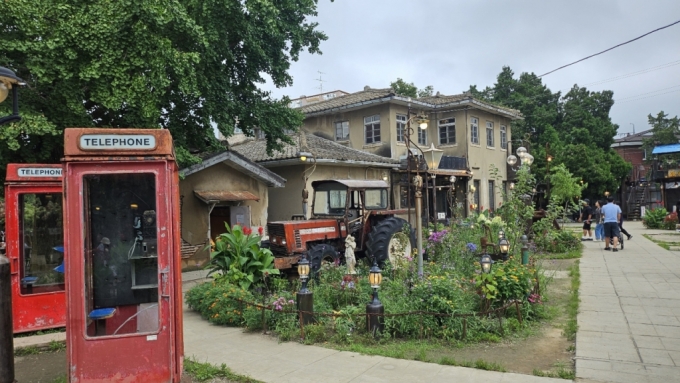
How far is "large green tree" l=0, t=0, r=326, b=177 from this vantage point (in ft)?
29.7

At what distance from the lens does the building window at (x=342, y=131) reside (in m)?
23.4

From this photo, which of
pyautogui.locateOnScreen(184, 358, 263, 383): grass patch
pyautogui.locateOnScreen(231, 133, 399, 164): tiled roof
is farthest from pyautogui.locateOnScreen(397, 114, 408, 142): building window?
pyautogui.locateOnScreen(184, 358, 263, 383): grass patch

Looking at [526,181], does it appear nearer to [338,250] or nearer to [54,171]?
[338,250]

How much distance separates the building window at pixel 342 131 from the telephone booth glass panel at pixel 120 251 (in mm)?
19067

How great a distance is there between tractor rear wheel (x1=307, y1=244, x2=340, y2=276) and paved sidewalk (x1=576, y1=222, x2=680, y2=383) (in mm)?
4789

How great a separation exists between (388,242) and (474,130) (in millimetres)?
16237

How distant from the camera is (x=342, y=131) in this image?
23.7 m

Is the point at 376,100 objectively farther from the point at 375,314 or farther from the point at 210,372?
the point at 210,372

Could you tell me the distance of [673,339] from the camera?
19.6ft

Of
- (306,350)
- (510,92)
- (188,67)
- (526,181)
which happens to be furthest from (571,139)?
(306,350)

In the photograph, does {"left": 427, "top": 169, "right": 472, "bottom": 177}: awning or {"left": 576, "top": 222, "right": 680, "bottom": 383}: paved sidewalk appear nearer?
{"left": 576, "top": 222, "right": 680, "bottom": 383}: paved sidewalk

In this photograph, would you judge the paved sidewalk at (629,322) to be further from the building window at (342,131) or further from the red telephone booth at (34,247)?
the building window at (342,131)

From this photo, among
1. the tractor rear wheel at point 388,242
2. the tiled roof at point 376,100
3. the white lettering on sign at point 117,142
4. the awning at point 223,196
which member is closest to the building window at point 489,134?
the tiled roof at point 376,100

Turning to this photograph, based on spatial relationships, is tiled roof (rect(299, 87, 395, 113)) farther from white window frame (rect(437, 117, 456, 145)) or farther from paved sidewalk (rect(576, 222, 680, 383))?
paved sidewalk (rect(576, 222, 680, 383))
